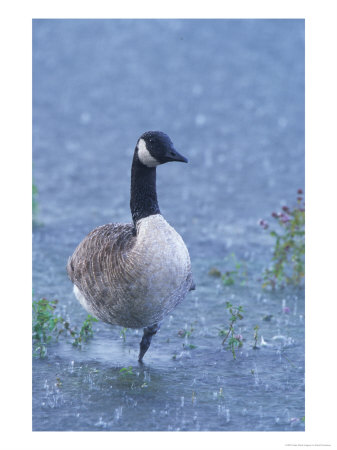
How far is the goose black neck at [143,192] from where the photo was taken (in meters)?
6.74

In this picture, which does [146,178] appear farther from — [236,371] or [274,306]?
[274,306]

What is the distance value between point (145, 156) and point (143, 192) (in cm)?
A: 36

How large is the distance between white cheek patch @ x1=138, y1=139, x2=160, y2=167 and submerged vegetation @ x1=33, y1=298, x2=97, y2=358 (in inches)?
70.4

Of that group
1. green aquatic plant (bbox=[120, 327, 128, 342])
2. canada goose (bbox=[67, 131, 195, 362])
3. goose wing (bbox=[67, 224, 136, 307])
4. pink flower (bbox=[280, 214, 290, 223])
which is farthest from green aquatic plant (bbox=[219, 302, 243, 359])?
pink flower (bbox=[280, 214, 290, 223])

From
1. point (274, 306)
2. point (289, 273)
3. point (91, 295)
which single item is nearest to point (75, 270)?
point (91, 295)

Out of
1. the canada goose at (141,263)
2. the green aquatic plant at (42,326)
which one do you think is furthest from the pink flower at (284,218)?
the green aquatic plant at (42,326)

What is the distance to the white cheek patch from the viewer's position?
21.6 ft

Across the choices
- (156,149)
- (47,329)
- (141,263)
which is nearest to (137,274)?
(141,263)

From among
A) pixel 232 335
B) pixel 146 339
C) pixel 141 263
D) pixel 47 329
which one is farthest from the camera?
pixel 47 329

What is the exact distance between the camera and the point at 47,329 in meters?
7.74

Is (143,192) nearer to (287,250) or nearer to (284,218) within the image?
(284,218)

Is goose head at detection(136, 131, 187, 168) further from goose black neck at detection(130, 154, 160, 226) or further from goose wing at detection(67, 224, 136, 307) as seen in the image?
goose wing at detection(67, 224, 136, 307)

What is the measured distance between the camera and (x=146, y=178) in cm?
677

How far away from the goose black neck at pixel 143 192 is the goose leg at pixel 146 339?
1.05 meters
